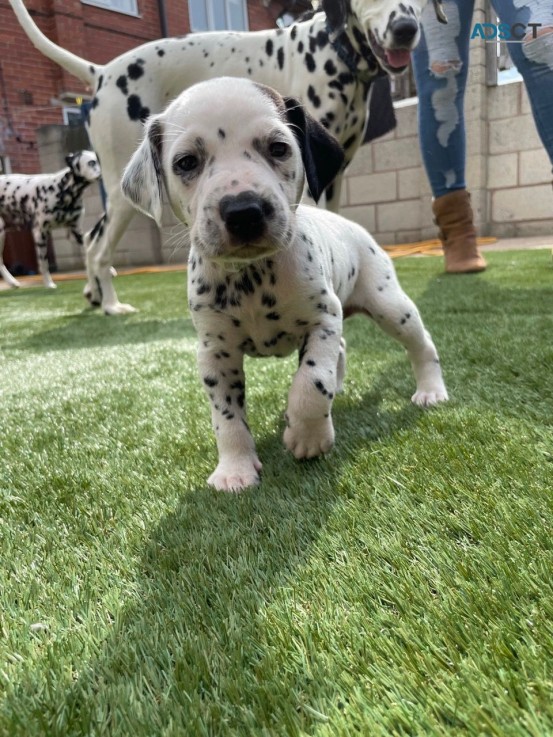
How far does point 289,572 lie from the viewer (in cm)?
103

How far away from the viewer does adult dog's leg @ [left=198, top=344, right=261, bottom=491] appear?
1.50 meters

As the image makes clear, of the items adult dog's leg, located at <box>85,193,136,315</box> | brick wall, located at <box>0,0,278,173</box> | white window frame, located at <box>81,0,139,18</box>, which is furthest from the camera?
white window frame, located at <box>81,0,139,18</box>

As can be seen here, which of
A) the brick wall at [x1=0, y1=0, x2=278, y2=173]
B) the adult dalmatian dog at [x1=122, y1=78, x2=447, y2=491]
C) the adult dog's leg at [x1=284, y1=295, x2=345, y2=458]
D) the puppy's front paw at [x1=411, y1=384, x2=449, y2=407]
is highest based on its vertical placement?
→ the brick wall at [x1=0, y1=0, x2=278, y2=173]

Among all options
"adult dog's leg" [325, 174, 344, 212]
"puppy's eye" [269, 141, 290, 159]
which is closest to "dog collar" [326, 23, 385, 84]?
"adult dog's leg" [325, 174, 344, 212]

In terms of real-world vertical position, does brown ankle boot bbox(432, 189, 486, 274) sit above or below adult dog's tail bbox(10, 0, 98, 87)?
below

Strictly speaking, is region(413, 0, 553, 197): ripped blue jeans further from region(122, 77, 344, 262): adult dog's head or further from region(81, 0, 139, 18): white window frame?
region(81, 0, 139, 18): white window frame

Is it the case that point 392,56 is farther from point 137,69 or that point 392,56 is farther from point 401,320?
point 401,320

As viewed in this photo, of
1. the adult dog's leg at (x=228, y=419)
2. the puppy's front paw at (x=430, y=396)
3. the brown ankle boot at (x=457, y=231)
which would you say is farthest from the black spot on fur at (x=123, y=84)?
the puppy's front paw at (x=430, y=396)

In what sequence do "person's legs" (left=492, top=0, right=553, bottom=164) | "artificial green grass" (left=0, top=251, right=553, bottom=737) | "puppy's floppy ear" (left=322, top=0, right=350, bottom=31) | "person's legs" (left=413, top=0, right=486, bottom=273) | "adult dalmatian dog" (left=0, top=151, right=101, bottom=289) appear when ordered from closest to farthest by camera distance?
1. "artificial green grass" (left=0, top=251, right=553, bottom=737)
2. "person's legs" (left=492, top=0, right=553, bottom=164)
3. "puppy's floppy ear" (left=322, top=0, right=350, bottom=31)
4. "person's legs" (left=413, top=0, right=486, bottom=273)
5. "adult dalmatian dog" (left=0, top=151, right=101, bottom=289)

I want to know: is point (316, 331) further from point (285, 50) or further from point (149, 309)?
point (149, 309)

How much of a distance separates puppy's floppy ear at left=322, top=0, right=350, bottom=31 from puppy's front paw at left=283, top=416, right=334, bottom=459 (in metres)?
3.21

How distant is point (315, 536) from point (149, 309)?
4.16 metres

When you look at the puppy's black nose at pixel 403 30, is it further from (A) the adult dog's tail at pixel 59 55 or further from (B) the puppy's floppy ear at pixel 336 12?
(A) the adult dog's tail at pixel 59 55

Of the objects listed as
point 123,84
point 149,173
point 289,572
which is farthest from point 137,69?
point 289,572
